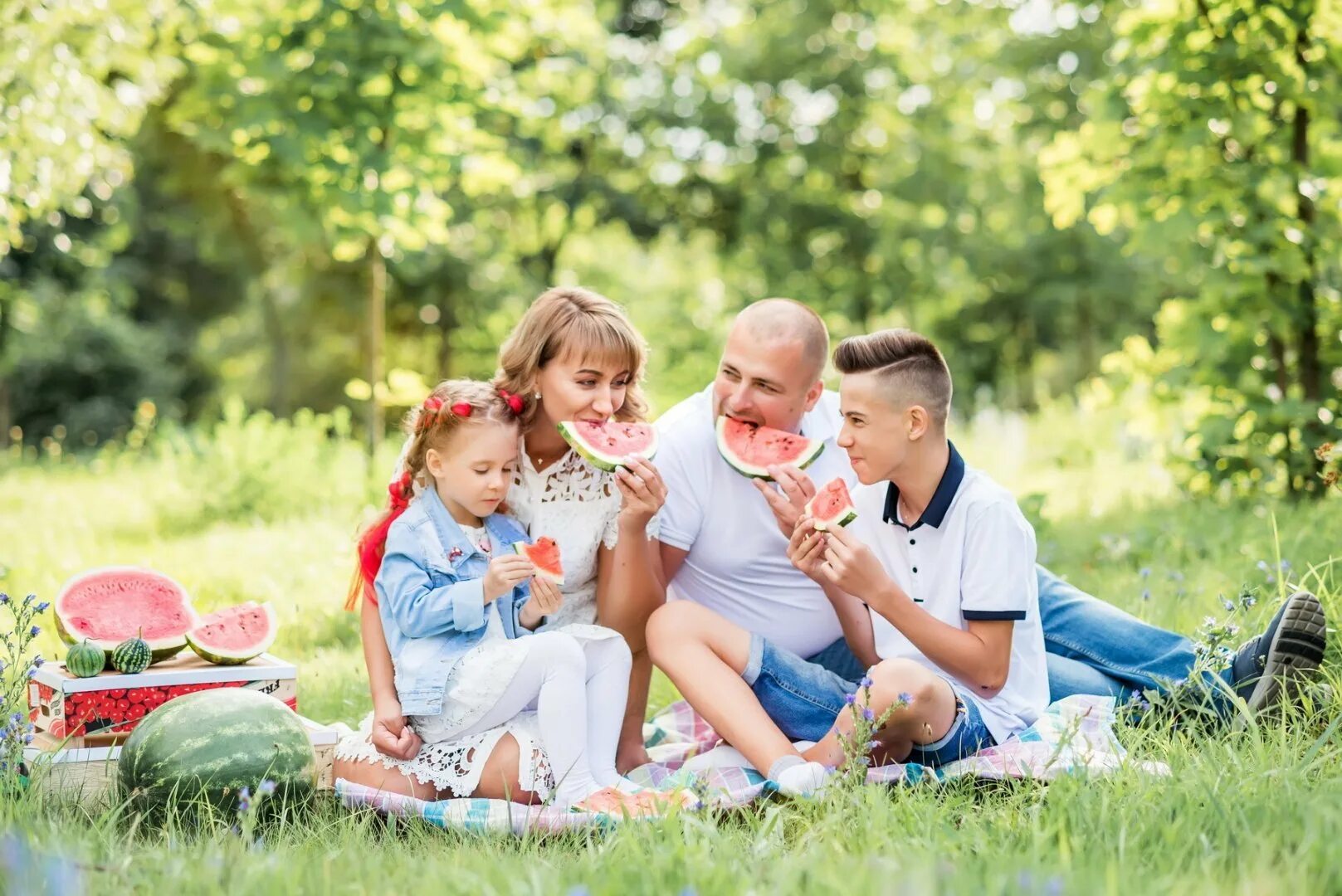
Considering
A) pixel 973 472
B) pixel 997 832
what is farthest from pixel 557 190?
pixel 997 832

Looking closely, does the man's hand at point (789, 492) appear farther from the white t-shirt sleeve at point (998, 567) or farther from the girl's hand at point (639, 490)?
the white t-shirt sleeve at point (998, 567)

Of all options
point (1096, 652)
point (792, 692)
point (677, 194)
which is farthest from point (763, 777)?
point (677, 194)

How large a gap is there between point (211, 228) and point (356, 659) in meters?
13.0

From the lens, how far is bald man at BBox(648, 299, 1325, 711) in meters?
4.17

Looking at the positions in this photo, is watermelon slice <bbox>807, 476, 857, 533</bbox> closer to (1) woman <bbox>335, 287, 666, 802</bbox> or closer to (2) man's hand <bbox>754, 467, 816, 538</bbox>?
(2) man's hand <bbox>754, 467, 816, 538</bbox>

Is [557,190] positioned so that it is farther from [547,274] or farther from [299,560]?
[299,560]

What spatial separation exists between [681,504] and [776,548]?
394 millimetres

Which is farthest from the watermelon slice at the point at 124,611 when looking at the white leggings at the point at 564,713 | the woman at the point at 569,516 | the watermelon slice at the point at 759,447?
the watermelon slice at the point at 759,447

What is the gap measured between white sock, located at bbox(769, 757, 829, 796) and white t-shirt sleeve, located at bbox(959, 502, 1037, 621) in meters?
0.71

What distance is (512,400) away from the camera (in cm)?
409

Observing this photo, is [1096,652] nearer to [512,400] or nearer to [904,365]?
[904,365]

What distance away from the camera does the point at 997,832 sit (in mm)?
2861

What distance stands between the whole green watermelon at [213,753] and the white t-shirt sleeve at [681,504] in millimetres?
1503

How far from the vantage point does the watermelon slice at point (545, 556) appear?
3.74 meters
